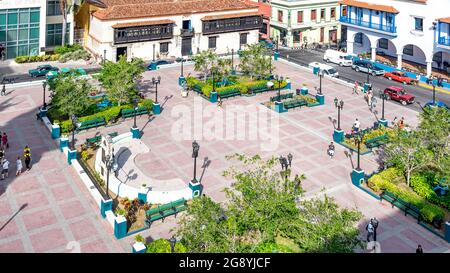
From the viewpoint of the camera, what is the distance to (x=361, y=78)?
62156mm

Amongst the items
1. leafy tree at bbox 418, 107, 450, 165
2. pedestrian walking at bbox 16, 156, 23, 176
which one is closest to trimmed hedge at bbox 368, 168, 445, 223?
leafy tree at bbox 418, 107, 450, 165

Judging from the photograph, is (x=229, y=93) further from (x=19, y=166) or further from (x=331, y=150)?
(x=19, y=166)

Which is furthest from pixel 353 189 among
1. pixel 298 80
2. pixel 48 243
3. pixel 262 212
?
pixel 298 80

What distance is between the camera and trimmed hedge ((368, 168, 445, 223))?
91.7 feet

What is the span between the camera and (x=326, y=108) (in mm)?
47875

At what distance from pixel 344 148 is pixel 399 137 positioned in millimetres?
7072

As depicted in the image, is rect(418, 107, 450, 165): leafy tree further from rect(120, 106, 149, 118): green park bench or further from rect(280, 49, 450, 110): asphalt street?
rect(120, 106, 149, 118): green park bench

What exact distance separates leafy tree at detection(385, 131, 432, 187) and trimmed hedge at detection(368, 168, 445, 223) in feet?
3.04

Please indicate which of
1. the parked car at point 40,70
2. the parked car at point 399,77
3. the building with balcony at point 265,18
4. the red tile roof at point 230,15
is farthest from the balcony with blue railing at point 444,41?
the parked car at point 40,70

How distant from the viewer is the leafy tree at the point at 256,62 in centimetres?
5316

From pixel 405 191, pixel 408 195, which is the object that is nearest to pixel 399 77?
pixel 405 191

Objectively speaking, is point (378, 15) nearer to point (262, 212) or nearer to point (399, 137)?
point (399, 137)

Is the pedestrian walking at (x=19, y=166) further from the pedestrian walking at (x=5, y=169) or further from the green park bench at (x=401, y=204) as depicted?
the green park bench at (x=401, y=204)
